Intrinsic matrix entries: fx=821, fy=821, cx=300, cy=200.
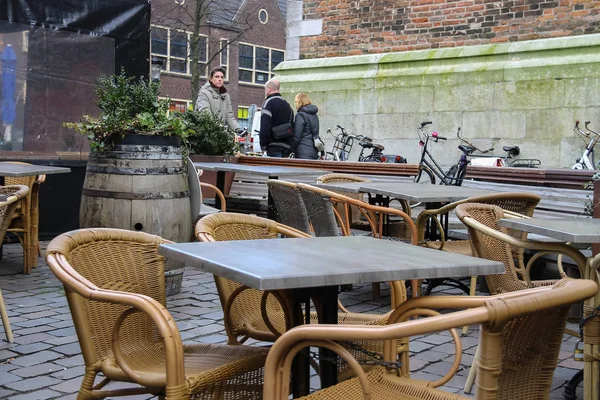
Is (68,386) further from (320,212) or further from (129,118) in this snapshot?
(129,118)

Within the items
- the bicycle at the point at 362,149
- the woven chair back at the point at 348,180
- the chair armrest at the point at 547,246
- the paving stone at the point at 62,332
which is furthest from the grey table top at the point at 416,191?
the bicycle at the point at 362,149

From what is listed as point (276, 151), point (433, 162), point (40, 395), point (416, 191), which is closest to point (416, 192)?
point (416, 191)

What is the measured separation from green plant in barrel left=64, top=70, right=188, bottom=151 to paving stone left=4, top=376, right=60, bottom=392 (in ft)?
6.32

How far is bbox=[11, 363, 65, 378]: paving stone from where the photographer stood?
3918 mm

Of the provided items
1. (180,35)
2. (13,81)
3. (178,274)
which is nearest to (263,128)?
(13,81)

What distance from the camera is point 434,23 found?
1332cm

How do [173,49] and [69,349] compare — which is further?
[173,49]

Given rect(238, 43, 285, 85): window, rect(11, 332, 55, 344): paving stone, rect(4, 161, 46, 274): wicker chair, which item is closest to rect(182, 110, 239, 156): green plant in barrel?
rect(4, 161, 46, 274): wicker chair

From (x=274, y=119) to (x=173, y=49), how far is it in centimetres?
3006

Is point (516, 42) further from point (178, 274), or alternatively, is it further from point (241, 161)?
point (178, 274)

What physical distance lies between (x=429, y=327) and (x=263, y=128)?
9.15 metres

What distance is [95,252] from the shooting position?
9.26 feet

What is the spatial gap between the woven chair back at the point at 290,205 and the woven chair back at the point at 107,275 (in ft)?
7.03

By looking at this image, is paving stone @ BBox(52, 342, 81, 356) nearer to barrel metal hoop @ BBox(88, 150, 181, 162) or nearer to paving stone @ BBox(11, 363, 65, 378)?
paving stone @ BBox(11, 363, 65, 378)
